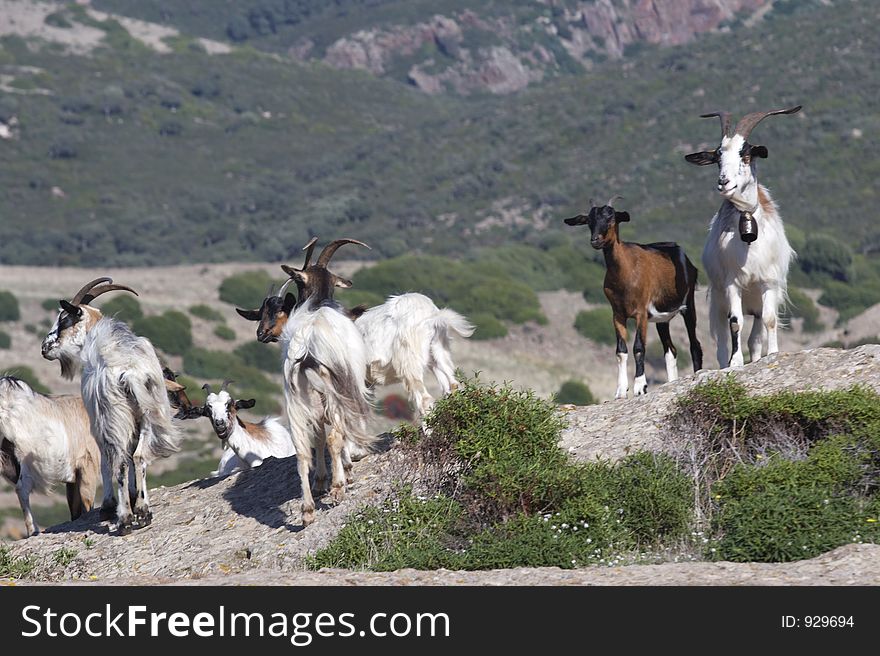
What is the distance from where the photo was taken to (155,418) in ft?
44.1

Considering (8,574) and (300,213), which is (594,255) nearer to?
(300,213)

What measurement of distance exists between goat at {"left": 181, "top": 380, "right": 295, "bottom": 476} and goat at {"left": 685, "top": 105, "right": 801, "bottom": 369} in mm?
5463

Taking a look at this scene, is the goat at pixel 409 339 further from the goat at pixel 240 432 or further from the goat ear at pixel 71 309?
the goat at pixel 240 432

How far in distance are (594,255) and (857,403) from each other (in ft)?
158

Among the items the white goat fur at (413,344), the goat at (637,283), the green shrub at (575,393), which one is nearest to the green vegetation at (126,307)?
the green shrub at (575,393)

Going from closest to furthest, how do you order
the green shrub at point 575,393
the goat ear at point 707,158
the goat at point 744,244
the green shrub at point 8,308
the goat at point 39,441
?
the goat at point 744,244 < the goat ear at point 707,158 < the goat at point 39,441 < the green shrub at point 575,393 < the green shrub at point 8,308

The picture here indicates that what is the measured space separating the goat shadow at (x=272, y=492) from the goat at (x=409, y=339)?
744 millimetres

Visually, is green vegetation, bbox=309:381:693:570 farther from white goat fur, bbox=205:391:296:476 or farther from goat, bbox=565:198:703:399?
white goat fur, bbox=205:391:296:476

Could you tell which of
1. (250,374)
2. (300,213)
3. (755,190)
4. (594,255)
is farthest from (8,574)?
(300,213)

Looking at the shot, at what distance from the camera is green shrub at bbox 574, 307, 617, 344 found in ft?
162

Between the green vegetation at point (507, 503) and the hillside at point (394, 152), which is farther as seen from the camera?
the hillside at point (394, 152)

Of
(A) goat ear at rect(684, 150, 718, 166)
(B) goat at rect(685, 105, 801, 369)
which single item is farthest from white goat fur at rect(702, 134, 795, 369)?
(A) goat ear at rect(684, 150, 718, 166)

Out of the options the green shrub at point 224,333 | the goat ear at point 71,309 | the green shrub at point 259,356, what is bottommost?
the green shrub at point 259,356

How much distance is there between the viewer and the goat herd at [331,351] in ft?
41.6
